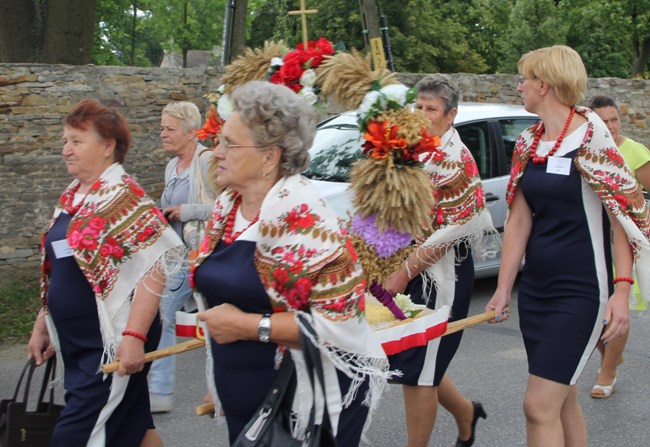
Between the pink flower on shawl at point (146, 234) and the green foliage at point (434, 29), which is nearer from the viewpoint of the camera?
the pink flower on shawl at point (146, 234)

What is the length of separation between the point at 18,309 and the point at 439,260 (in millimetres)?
4902

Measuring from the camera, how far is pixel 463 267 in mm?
4191

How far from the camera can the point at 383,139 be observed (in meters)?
3.43

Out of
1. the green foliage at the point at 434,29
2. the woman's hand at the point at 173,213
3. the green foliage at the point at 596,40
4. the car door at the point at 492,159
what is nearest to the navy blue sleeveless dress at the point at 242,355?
the woman's hand at the point at 173,213

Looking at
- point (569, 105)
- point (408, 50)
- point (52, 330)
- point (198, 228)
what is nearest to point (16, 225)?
point (198, 228)

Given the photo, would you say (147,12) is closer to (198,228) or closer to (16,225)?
(16,225)

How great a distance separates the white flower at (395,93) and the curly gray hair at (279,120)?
793 mm

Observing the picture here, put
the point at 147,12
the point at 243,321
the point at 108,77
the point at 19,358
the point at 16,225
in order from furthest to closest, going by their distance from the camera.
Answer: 1. the point at 147,12
2. the point at 108,77
3. the point at 16,225
4. the point at 19,358
5. the point at 243,321

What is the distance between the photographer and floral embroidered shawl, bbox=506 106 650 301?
11.2 ft

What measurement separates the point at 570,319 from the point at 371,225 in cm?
91

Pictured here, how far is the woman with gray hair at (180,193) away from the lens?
5117 mm

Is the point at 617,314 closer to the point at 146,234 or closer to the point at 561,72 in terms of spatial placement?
the point at 561,72

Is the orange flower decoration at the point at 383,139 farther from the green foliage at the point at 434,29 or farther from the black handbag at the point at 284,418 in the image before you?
the green foliage at the point at 434,29

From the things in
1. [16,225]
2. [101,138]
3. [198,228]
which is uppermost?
[101,138]
